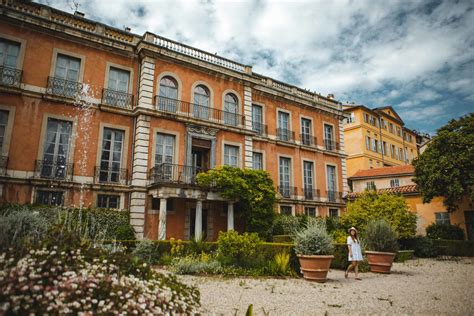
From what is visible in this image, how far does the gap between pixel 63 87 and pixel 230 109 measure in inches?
367

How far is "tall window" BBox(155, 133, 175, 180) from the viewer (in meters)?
16.2

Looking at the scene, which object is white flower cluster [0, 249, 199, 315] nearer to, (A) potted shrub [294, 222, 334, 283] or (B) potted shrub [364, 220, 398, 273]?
(A) potted shrub [294, 222, 334, 283]

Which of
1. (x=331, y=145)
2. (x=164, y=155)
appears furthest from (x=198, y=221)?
(x=331, y=145)

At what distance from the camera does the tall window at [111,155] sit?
609 inches

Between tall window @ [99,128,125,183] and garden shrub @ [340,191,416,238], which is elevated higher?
tall window @ [99,128,125,183]

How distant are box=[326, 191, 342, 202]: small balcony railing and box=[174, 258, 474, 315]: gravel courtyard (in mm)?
14692

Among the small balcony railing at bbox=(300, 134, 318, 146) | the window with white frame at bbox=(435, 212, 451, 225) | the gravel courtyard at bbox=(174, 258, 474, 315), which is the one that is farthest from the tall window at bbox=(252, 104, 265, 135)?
the window with white frame at bbox=(435, 212, 451, 225)

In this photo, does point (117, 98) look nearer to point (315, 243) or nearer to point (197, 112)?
point (197, 112)

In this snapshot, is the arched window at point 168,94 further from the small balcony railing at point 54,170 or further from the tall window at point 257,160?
the tall window at point 257,160

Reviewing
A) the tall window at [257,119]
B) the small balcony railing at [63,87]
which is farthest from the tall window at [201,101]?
the small balcony railing at [63,87]

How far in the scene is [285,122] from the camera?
2358 cm

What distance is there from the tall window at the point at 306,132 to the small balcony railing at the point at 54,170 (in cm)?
1588

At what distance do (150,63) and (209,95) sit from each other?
3.94 meters

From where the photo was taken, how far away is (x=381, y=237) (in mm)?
11281
